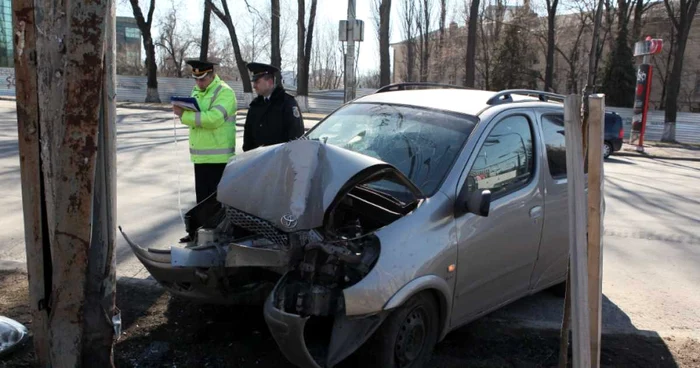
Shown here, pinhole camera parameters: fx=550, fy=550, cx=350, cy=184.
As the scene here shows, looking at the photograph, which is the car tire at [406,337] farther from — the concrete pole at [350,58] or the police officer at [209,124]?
the concrete pole at [350,58]

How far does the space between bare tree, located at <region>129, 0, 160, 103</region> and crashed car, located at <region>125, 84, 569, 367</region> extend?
98.9ft

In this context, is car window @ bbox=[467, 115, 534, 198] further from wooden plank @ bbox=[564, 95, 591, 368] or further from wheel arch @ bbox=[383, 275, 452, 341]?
wooden plank @ bbox=[564, 95, 591, 368]

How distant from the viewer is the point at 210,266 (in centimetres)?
320

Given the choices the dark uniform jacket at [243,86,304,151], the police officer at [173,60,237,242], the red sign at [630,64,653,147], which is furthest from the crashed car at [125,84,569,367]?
the red sign at [630,64,653,147]

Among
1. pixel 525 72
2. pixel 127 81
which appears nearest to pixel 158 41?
pixel 127 81

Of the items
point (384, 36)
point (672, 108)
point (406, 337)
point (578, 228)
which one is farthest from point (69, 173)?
point (672, 108)

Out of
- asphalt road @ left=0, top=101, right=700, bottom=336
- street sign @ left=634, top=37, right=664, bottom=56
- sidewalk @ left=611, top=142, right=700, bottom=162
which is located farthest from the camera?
street sign @ left=634, top=37, right=664, bottom=56

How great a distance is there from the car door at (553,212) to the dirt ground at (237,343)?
0.47 m

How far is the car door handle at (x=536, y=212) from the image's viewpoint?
151 inches

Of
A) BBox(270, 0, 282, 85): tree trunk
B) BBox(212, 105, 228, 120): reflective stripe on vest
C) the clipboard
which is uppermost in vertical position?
BBox(270, 0, 282, 85): tree trunk

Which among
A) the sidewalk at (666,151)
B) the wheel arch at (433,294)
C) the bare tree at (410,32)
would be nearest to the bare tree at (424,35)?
the bare tree at (410,32)

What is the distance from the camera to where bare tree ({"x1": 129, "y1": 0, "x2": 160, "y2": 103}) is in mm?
31156

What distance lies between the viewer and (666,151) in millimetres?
19328

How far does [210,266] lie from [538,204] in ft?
7.53
